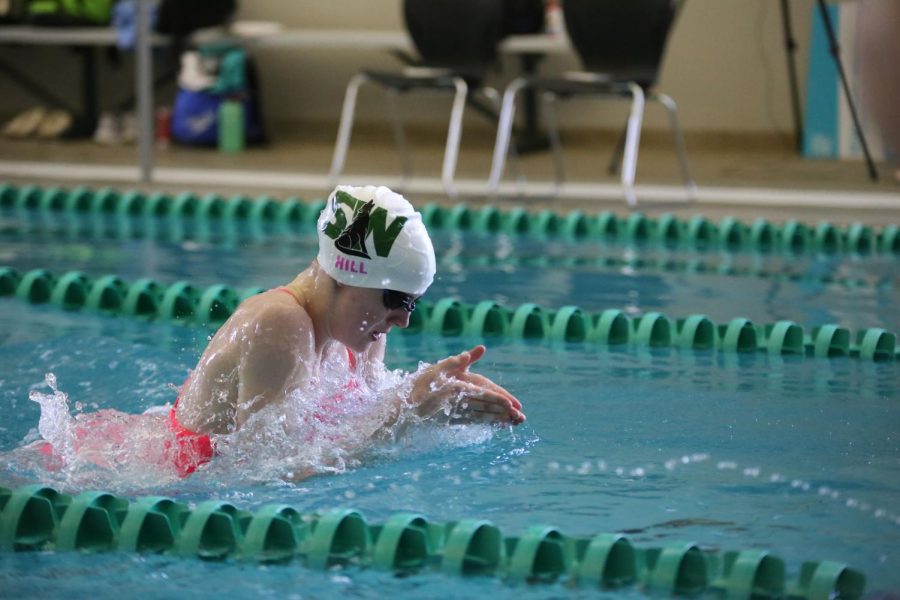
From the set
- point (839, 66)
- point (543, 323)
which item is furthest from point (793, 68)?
point (543, 323)

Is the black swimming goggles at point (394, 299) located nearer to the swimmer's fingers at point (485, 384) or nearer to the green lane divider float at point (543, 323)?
the swimmer's fingers at point (485, 384)

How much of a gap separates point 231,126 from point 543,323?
6.24m

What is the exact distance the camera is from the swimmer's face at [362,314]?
117 inches

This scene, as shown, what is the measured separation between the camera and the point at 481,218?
285 inches

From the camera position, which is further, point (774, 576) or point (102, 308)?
point (102, 308)

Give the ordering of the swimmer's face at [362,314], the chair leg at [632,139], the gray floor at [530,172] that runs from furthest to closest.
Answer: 1. the gray floor at [530,172]
2. the chair leg at [632,139]
3. the swimmer's face at [362,314]

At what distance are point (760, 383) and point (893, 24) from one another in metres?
3.25

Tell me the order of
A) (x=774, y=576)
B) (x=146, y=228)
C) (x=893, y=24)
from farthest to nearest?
1. (x=146, y=228)
2. (x=774, y=576)
3. (x=893, y=24)

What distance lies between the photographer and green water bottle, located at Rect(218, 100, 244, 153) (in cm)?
1045

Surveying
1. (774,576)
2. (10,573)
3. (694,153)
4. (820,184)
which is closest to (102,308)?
(10,573)

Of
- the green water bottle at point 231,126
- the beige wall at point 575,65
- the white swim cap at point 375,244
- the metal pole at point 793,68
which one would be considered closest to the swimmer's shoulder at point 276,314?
the white swim cap at point 375,244

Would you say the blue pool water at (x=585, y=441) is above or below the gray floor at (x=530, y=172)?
below

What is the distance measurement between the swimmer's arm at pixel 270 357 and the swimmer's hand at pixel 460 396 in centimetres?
27

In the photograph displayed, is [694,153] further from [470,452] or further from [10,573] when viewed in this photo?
[10,573]
